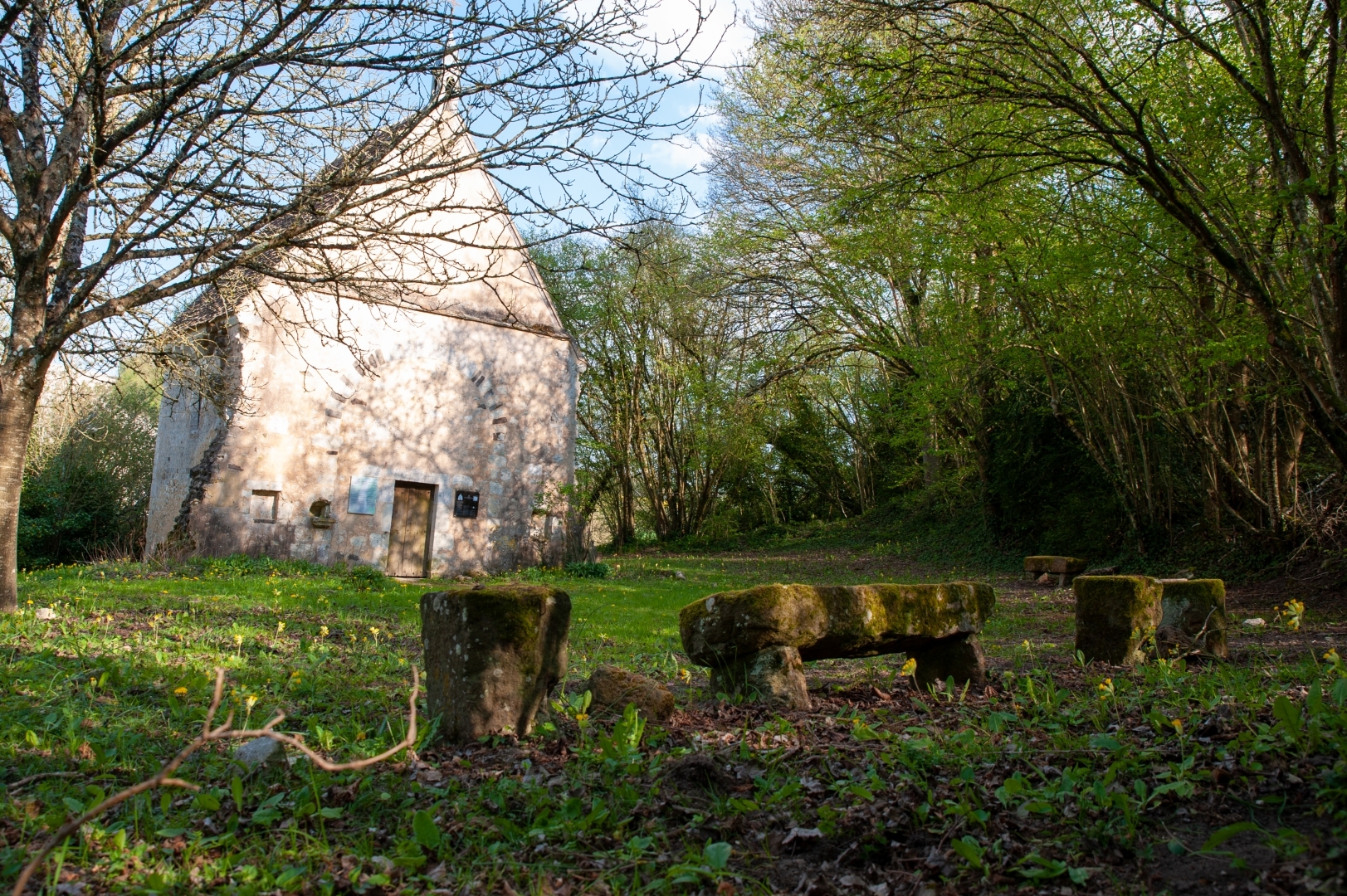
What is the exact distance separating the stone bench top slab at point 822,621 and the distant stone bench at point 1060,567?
8.93 meters

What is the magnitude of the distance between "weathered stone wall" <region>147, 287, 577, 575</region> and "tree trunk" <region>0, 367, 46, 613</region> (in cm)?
501

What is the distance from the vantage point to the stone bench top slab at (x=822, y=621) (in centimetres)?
451

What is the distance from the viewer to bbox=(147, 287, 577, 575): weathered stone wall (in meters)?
13.7

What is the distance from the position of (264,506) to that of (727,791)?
12.8m

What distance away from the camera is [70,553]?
19.8m

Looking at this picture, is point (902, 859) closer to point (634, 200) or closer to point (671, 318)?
point (634, 200)

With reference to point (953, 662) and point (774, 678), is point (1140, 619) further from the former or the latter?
point (774, 678)

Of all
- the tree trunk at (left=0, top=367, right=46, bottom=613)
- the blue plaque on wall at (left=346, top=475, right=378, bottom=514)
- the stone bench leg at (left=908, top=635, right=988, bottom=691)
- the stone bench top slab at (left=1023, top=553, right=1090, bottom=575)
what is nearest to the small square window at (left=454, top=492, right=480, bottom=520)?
the blue plaque on wall at (left=346, top=475, right=378, bottom=514)

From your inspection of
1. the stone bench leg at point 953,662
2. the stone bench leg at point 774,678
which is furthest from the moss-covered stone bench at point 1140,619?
the stone bench leg at point 774,678

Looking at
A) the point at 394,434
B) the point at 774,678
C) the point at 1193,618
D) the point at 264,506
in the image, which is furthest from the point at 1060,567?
the point at 264,506

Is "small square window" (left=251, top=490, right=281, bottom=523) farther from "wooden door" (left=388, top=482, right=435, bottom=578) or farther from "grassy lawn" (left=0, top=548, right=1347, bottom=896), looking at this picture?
"grassy lawn" (left=0, top=548, right=1347, bottom=896)

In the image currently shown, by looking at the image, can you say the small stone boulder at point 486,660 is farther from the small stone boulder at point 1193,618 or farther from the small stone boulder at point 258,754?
the small stone boulder at point 1193,618

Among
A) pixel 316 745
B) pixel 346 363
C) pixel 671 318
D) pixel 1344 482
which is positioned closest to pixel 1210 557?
pixel 1344 482

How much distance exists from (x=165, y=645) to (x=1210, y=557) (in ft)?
41.1
